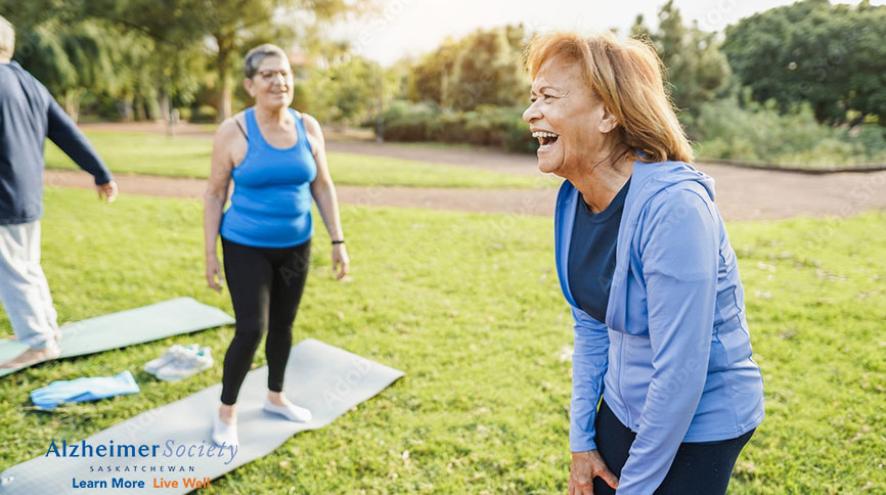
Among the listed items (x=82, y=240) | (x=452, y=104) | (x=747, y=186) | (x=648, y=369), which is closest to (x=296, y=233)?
(x=648, y=369)

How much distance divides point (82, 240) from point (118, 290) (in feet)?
7.49

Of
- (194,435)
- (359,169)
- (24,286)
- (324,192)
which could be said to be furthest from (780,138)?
(24,286)

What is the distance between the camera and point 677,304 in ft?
4.33

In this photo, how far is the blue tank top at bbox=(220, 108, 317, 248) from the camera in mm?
2852

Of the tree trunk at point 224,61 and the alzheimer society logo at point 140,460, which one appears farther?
the tree trunk at point 224,61

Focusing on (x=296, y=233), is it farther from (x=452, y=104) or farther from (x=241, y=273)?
(x=452, y=104)

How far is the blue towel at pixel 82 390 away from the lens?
348 cm

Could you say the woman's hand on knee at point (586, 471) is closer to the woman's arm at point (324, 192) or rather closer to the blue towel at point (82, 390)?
the woman's arm at point (324, 192)

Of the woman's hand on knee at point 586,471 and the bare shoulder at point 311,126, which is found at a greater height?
the bare shoulder at point 311,126

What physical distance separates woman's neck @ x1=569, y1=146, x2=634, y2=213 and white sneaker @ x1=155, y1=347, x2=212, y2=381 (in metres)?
3.26

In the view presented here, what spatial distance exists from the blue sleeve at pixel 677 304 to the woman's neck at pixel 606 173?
224 millimetres

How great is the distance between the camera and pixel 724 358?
1439 mm

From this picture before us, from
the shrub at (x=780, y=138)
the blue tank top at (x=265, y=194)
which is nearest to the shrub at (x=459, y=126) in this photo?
the shrub at (x=780, y=138)

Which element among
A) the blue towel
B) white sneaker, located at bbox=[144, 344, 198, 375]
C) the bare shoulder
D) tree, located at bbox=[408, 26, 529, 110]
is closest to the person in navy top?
the blue towel
